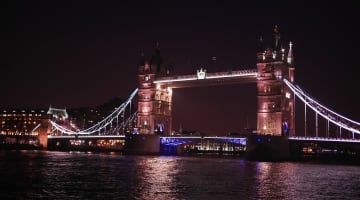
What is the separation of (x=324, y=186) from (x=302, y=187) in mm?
1500

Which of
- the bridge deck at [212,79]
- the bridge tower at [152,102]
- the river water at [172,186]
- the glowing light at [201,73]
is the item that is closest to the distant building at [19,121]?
the bridge tower at [152,102]

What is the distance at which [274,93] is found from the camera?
54094 mm

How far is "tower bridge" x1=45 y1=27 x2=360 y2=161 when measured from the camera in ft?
165

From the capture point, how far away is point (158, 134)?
2623 inches

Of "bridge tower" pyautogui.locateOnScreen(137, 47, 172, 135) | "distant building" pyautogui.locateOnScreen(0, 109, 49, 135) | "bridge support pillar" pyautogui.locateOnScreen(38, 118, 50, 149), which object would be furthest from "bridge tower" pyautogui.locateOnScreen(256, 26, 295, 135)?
"distant building" pyautogui.locateOnScreen(0, 109, 49, 135)

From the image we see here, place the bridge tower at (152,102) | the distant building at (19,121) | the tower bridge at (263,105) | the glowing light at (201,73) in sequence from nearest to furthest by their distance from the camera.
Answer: the tower bridge at (263,105)
the glowing light at (201,73)
the bridge tower at (152,102)
the distant building at (19,121)

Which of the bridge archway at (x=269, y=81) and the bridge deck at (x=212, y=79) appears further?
the bridge deck at (x=212, y=79)

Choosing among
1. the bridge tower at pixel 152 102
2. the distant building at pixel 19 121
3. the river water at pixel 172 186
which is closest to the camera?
the river water at pixel 172 186

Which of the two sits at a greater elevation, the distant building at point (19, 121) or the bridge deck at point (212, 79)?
the bridge deck at point (212, 79)

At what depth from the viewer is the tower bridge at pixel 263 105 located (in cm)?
5031

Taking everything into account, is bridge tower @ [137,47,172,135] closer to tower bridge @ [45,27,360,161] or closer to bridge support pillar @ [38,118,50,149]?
tower bridge @ [45,27,360,161]

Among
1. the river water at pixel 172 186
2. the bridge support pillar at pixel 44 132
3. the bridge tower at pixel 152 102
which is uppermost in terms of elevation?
the bridge tower at pixel 152 102

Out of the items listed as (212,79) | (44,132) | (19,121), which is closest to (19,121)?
(19,121)

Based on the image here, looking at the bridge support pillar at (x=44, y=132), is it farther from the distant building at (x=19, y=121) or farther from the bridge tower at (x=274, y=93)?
the bridge tower at (x=274, y=93)
